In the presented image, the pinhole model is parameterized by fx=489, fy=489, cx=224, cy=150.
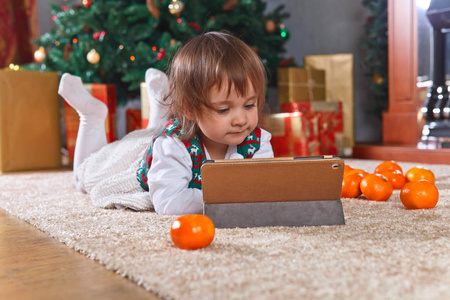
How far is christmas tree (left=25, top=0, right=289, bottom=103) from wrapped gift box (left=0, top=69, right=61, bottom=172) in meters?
0.19

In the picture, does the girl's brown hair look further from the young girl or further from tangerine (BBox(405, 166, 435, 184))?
tangerine (BBox(405, 166, 435, 184))

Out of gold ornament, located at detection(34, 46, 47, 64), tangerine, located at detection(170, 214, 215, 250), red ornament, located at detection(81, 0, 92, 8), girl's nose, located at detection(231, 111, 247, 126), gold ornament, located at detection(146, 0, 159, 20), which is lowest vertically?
tangerine, located at detection(170, 214, 215, 250)

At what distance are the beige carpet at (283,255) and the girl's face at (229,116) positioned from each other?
0.73 ft

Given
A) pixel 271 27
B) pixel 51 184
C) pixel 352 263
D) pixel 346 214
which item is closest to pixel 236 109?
Result: pixel 346 214

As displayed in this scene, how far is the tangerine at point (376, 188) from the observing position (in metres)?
1.22

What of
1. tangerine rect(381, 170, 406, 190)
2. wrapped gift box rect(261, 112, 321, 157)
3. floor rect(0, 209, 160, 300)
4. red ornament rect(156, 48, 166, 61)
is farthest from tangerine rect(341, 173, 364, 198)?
red ornament rect(156, 48, 166, 61)

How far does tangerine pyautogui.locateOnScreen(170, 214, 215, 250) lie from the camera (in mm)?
789

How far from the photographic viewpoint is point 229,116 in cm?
108

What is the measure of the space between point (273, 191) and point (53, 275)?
42 centimetres

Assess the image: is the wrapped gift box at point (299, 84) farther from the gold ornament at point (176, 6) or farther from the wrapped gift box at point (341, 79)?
the gold ornament at point (176, 6)

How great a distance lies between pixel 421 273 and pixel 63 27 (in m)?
2.28

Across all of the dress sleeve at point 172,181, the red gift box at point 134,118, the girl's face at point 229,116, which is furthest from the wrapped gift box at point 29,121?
the girl's face at point 229,116

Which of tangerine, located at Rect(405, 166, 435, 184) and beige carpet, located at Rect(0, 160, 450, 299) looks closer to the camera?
beige carpet, located at Rect(0, 160, 450, 299)

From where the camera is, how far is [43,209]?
1.23 meters
